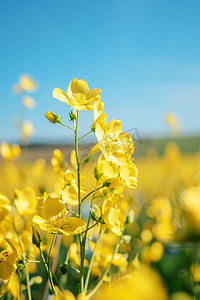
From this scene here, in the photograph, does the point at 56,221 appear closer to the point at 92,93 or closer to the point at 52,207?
the point at 52,207

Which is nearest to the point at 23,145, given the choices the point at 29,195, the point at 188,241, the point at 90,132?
the point at 29,195

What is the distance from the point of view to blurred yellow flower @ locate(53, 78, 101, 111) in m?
0.72

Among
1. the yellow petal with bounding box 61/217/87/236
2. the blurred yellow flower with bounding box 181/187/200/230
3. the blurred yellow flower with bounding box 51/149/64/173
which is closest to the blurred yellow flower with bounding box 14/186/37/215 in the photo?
the blurred yellow flower with bounding box 51/149/64/173

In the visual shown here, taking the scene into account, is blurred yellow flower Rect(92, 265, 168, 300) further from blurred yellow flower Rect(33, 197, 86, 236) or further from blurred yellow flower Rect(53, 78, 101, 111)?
blurred yellow flower Rect(53, 78, 101, 111)

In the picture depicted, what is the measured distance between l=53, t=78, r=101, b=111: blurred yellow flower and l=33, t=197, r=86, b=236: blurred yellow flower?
0.22m

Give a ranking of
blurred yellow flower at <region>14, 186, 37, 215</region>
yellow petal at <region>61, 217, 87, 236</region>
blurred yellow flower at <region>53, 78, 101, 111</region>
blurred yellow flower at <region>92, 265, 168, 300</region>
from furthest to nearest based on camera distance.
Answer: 1. blurred yellow flower at <region>14, 186, 37, 215</region>
2. blurred yellow flower at <region>53, 78, 101, 111</region>
3. yellow petal at <region>61, 217, 87, 236</region>
4. blurred yellow flower at <region>92, 265, 168, 300</region>

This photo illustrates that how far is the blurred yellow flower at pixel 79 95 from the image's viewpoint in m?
0.72

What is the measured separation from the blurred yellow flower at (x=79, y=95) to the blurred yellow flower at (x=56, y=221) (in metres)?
0.22

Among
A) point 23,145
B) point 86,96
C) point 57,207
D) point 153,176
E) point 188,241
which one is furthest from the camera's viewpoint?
point 153,176

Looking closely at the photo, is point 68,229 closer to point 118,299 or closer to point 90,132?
point 90,132

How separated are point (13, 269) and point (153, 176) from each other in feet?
13.9

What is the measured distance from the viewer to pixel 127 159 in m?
0.68

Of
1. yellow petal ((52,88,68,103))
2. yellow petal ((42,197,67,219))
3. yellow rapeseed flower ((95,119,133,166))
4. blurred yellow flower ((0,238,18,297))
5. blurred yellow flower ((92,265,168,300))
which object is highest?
yellow petal ((52,88,68,103))

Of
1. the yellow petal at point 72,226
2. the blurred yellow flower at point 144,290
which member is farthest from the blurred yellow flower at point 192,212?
the yellow petal at point 72,226
